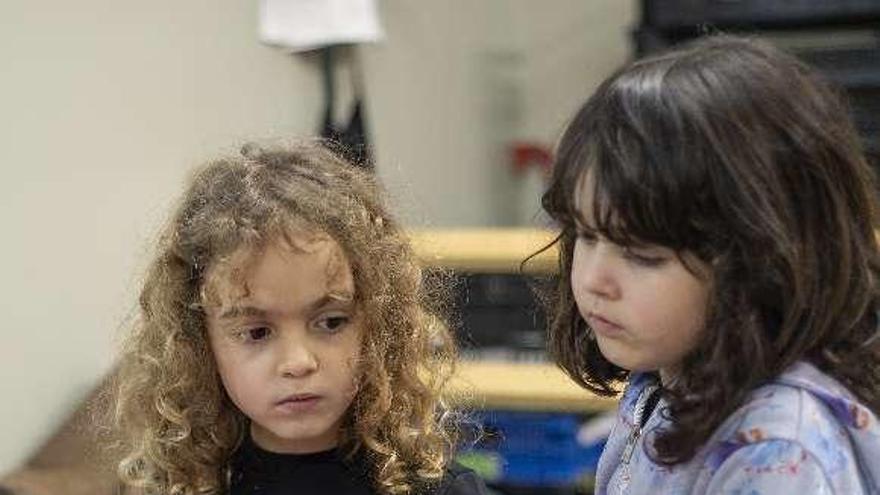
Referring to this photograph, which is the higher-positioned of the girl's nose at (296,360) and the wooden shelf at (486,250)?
the girl's nose at (296,360)

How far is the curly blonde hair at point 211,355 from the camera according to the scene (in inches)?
40.1

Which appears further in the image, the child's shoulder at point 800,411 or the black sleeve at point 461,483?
the black sleeve at point 461,483

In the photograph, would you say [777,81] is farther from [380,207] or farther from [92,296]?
[92,296]

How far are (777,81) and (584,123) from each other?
0.13 meters

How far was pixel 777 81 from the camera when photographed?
766 mm

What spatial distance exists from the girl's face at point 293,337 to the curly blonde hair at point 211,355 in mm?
25

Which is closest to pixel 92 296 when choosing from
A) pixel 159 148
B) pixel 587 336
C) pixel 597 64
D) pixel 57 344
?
pixel 57 344

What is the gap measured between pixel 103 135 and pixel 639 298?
1.27 metres

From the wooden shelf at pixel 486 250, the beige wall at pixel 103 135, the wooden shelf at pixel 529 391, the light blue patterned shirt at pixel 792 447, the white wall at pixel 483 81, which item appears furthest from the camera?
the white wall at pixel 483 81

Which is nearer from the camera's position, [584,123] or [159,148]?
[584,123]

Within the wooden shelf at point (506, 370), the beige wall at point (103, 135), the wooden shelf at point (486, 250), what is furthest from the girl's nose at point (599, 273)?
the wooden shelf at point (486, 250)

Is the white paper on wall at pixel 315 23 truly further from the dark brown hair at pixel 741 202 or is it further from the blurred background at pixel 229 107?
the dark brown hair at pixel 741 202

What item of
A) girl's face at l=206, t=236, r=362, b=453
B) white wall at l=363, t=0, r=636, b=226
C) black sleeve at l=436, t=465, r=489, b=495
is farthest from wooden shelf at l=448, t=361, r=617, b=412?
girl's face at l=206, t=236, r=362, b=453

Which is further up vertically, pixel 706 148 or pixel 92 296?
pixel 706 148
